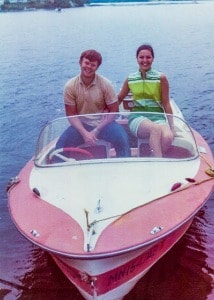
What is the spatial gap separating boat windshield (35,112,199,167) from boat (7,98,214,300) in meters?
0.01

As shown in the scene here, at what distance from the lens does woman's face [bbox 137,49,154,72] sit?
648 cm

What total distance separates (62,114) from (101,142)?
897 centimetres

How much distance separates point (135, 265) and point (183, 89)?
13360mm

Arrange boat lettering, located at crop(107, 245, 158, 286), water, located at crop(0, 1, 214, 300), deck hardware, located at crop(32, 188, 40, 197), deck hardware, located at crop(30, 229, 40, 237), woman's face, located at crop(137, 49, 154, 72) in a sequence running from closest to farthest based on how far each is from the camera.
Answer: boat lettering, located at crop(107, 245, 158, 286), deck hardware, located at crop(30, 229, 40, 237), deck hardware, located at crop(32, 188, 40, 197), water, located at crop(0, 1, 214, 300), woman's face, located at crop(137, 49, 154, 72)

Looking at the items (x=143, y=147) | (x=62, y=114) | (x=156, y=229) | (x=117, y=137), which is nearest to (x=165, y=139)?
(x=143, y=147)

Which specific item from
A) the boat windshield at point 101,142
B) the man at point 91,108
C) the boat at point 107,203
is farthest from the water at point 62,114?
the man at point 91,108

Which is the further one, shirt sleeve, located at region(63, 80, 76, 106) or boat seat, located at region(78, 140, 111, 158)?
shirt sleeve, located at region(63, 80, 76, 106)

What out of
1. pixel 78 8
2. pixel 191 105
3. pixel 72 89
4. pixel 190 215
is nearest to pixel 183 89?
pixel 191 105

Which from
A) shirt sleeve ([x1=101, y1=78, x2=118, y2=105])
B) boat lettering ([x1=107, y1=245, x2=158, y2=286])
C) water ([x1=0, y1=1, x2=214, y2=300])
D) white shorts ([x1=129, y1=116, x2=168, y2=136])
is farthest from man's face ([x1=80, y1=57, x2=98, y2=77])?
water ([x1=0, y1=1, x2=214, y2=300])

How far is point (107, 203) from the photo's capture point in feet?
16.6

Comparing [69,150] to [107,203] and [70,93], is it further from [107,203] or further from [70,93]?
[107,203]

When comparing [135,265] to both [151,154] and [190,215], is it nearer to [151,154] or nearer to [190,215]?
[190,215]

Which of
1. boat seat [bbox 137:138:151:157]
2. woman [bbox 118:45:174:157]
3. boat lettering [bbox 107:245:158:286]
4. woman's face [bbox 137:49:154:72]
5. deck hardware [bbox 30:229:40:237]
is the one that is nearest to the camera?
boat lettering [bbox 107:245:158:286]

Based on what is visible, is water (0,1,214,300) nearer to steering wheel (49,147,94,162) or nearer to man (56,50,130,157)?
steering wheel (49,147,94,162)
